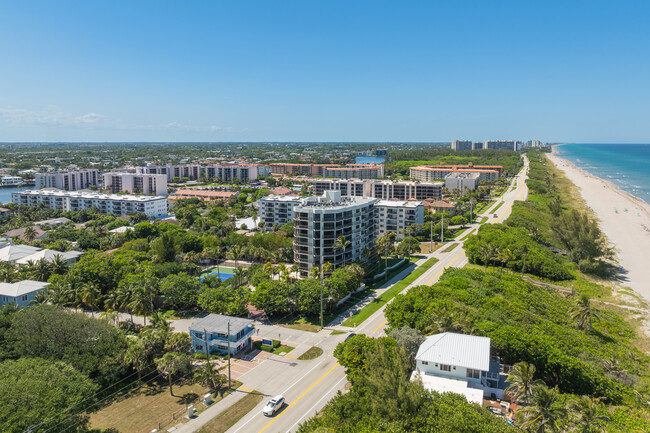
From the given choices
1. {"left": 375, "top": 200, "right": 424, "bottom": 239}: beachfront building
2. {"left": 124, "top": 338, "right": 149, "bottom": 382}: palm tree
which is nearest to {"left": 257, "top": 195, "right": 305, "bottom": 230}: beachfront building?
{"left": 375, "top": 200, "right": 424, "bottom": 239}: beachfront building

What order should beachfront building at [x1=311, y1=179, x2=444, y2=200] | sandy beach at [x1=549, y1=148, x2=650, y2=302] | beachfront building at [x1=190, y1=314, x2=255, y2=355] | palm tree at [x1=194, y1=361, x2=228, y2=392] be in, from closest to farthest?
palm tree at [x1=194, y1=361, x2=228, y2=392]
beachfront building at [x1=190, y1=314, x2=255, y2=355]
sandy beach at [x1=549, y1=148, x2=650, y2=302]
beachfront building at [x1=311, y1=179, x2=444, y2=200]

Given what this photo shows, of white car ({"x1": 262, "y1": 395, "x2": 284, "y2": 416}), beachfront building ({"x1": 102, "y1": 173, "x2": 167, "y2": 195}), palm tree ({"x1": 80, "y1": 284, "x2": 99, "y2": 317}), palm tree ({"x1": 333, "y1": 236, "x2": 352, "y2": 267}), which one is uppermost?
beachfront building ({"x1": 102, "y1": 173, "x2": 167, "y2": 195})

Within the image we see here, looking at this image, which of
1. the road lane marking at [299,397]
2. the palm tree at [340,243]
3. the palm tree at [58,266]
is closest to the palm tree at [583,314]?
the road lane marking at [299,397]

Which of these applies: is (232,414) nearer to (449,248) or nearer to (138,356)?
(138,356)

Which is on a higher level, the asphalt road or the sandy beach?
the sandy beach

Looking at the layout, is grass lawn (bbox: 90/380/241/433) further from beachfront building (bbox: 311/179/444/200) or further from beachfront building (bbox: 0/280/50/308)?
beachfront building (bbox: 311/179/444/200)

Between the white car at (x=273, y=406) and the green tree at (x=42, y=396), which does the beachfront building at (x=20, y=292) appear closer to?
the green tree at (x=42, y=396)

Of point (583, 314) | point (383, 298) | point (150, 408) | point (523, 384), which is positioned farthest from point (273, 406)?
point (583, 314)
